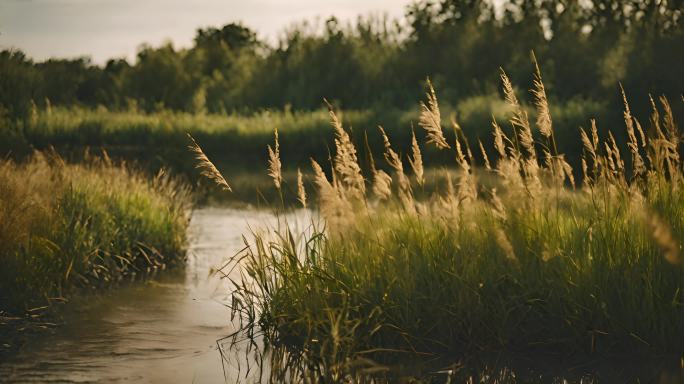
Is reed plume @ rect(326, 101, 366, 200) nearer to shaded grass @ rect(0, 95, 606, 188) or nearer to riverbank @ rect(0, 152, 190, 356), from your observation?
riverbank @ rect(0, 152, 190, 356)

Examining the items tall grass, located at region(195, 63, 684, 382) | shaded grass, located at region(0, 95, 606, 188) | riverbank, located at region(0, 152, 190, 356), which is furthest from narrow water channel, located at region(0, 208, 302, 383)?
shaded grass, located at region(0, 95, 606, 188)

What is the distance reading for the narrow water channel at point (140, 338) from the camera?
15.4ft

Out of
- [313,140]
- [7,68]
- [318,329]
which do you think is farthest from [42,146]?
[318,329]

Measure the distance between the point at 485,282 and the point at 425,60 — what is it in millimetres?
24594

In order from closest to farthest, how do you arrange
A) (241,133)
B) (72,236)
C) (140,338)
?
1. (140,338)
2. (72,236)
3. (241,133)

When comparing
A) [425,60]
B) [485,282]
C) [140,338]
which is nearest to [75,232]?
[140,338]

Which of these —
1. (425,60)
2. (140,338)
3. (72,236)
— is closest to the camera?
(140,338)

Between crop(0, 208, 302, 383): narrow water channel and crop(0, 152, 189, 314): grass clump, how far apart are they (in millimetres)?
314

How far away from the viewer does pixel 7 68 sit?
39.8 ft

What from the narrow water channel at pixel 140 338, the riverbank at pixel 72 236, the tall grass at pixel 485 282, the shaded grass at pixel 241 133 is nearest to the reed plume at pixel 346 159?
the tall grass at pixel 485 282

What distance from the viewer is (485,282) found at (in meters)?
5.08

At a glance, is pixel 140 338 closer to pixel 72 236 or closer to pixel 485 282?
pixel 72 236

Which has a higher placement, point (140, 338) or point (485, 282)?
point (485, 282)

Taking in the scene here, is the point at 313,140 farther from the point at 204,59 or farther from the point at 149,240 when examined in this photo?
the point at 204,59
